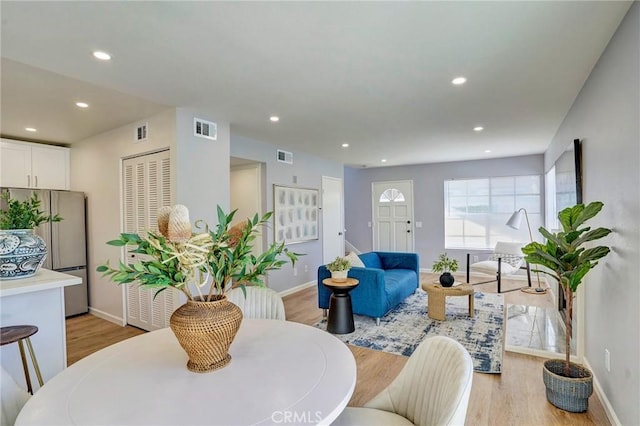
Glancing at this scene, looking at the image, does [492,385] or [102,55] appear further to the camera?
[492,385]

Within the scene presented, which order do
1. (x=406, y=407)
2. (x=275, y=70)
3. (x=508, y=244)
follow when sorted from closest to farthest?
(x=406, y=407)
(x=275, y=70)
(x=508, y=244)

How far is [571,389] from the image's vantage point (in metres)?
2.11

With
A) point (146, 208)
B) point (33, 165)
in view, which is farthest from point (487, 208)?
point (33, 165)

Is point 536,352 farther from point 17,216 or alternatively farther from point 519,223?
point 17,216

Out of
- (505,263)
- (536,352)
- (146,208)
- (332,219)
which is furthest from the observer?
(332,219)

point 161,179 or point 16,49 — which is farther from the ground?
point 16,49

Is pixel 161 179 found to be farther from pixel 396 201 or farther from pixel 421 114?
pixel 396 201

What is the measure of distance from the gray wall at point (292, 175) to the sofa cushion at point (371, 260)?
88 cm

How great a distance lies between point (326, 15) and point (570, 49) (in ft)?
5.55

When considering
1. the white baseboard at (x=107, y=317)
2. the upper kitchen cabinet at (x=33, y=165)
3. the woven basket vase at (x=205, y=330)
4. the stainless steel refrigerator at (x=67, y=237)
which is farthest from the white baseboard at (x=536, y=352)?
the upper kitchen cabinet at (x=33, y=165)

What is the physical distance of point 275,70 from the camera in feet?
7.97

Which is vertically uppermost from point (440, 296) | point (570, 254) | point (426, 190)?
point (426, 190)

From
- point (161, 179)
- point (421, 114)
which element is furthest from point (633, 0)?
point (161, 179)

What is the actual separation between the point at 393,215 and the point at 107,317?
5.78m
